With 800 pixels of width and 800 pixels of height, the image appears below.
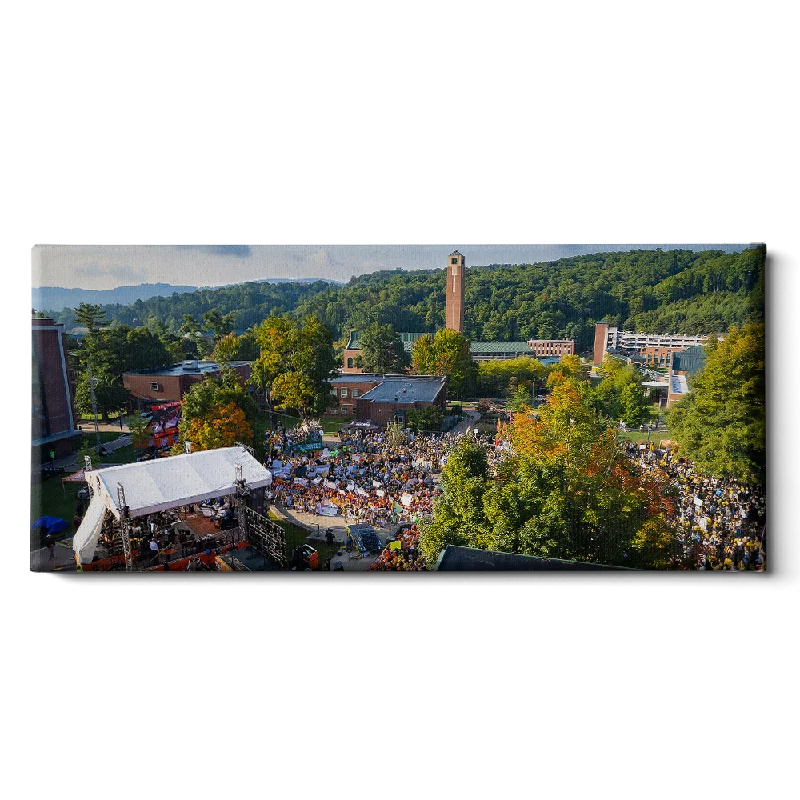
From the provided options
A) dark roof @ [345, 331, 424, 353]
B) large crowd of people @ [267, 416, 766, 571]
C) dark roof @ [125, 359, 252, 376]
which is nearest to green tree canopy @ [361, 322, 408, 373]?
dark roof @ [345, 331, 424, 353]

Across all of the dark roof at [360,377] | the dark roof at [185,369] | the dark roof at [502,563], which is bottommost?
the dark roof at [502,563]

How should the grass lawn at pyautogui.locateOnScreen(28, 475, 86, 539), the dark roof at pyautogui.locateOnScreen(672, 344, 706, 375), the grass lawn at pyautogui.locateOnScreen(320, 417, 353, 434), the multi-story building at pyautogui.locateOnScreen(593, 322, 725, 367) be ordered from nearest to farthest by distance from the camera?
the grass lawn at pyautogui.locateOnScreen(28, 475, 86, 539)
the dark roof at pyautogui.locateOnScreen(672, 344, 706, 375)
the multi-story building at pyautogui.locateOnScreen(593, 322, 725, 367)
the grass lawn at pyautogui.locateOnScreen(320, 417, 353, 434)

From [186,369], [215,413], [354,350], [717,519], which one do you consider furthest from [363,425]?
[717,519]

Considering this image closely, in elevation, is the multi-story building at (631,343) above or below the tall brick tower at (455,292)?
below

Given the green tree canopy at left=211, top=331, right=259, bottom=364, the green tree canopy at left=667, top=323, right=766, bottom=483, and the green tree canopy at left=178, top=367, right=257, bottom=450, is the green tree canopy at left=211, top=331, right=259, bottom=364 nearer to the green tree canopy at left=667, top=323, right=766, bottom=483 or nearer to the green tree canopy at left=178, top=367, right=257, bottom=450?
the green tree canopy at left=178, top=367, right=257, bottom=450

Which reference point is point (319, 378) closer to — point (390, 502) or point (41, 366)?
point (390, 502)

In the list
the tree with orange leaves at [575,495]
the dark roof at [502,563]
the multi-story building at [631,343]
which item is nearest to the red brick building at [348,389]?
the tree with orange leaves at [575,495]

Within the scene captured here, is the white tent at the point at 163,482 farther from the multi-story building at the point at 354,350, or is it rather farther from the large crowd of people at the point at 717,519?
the large crowd of people at the point at 717,519
